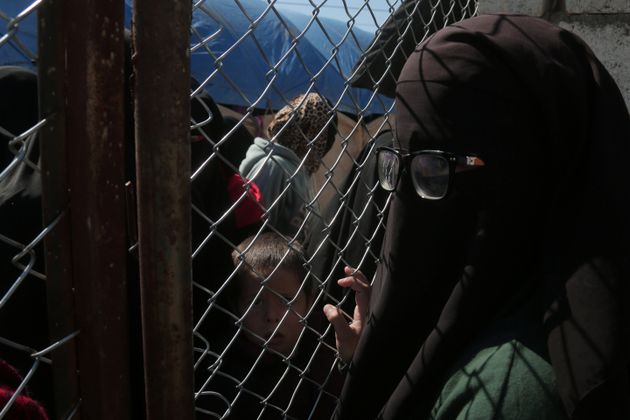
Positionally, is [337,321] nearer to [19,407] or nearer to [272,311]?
[272,311]

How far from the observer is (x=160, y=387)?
3.11 feet

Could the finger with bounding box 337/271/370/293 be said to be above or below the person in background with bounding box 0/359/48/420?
below

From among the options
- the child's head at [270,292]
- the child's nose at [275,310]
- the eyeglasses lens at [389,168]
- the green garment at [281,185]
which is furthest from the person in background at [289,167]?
the eyeglasses lens at [389,168]

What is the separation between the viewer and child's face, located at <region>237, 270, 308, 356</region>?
74.3 inches

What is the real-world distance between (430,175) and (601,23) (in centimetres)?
113

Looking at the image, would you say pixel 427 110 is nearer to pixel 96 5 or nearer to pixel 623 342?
pixel 623 342

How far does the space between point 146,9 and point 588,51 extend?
1006mm

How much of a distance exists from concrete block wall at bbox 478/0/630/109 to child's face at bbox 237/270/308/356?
1.22 metres

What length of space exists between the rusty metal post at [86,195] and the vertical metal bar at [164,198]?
3cm

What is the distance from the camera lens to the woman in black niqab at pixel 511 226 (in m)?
1.17

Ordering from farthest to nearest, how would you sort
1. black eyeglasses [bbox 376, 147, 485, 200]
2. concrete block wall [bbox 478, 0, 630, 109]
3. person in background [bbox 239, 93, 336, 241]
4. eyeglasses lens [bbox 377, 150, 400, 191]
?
person in background [bbox 239, 93, 336, 241] < concrete block wall [bbox 478, 0, 630, 109] < eyeglasses lens [bbox 377, 150, 400, 191] < black eyeglasses [bbox 376, 147, 485, 200]

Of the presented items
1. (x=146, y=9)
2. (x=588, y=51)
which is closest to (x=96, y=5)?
(x=146, y=9)

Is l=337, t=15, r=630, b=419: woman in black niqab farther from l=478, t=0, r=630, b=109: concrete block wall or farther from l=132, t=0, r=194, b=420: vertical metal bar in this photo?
l=478, t=0, r=630, b=109: concrete block wall

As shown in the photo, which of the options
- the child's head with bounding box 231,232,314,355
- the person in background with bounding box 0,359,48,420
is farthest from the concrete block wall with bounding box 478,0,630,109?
the person in background with bounding box 0,359,48,420
